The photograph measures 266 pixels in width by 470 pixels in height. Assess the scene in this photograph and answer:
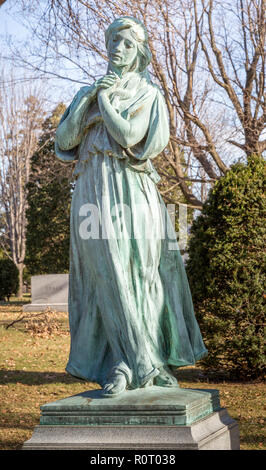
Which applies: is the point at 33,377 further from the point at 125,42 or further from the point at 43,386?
the point at 125,42

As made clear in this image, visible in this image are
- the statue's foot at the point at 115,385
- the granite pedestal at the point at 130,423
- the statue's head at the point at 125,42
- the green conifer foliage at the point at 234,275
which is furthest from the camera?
the green conifer foliage at the point at 234,275

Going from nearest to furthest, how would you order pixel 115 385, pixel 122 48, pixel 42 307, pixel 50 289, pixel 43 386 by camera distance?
pixel 115 385
pixel 122 48
pixel 43 386
pixel 42 307
pixel 50 289

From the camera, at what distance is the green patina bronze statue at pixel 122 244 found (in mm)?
4035

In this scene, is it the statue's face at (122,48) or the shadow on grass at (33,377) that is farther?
the shadow on grass at (33,377)

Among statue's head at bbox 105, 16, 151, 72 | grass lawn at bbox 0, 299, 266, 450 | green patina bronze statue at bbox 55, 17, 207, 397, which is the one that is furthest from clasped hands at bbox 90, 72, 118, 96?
grass lawn at bbox 0, 299, 266, 450

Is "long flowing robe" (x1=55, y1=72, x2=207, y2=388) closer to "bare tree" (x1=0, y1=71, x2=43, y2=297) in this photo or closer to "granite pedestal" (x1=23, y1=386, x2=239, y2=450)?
"granite pedestal" (x1=23, y1=386, x2=239, y2=450)

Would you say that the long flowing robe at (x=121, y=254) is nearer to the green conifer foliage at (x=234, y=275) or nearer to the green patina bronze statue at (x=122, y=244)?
the green patina bronze statue at (x=122, y=244)

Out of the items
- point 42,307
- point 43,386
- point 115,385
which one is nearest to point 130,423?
point 115,385

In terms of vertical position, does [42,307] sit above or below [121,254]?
below

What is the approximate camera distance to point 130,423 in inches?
141

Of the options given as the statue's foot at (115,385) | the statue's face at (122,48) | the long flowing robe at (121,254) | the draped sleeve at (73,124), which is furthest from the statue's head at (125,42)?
the statue's foot at (115,385)

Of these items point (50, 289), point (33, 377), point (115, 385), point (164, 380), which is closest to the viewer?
point (115, 385)

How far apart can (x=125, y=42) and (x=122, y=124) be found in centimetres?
68

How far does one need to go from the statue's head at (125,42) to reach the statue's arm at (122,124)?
324 mm
